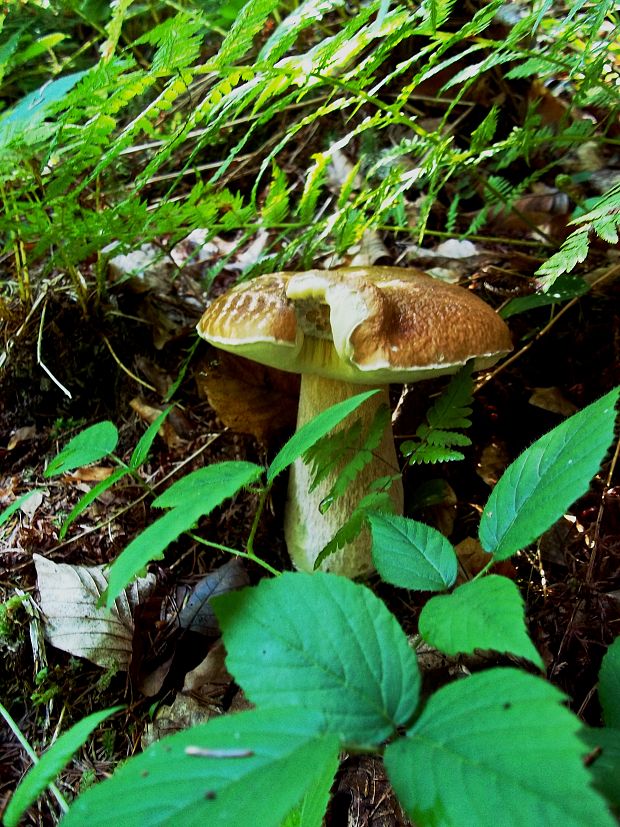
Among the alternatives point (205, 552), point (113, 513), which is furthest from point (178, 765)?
point (113, 513)

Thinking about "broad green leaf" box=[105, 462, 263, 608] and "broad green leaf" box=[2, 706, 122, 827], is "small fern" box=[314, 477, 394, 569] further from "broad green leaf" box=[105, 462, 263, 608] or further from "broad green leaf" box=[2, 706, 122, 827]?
"broad green leaf" box=[2, 706, 122, 827]

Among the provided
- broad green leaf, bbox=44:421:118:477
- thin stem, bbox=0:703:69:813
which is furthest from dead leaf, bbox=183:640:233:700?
broad green leaf, bbox=44:421:118:477

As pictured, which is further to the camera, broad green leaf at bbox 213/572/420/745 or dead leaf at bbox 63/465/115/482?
dead leaf at bbox 63/465/115/482

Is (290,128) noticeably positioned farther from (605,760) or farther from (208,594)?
(605,760)

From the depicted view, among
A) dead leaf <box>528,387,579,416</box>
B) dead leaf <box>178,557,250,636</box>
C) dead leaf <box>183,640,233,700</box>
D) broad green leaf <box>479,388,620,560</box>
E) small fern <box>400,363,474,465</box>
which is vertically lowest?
dead leaf <box>528,387,579,416</box>

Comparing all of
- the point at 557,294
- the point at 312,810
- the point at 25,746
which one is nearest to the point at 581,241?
A: the point at 557,294

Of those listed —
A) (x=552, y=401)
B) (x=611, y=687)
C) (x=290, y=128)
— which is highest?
(x=290, y=128)

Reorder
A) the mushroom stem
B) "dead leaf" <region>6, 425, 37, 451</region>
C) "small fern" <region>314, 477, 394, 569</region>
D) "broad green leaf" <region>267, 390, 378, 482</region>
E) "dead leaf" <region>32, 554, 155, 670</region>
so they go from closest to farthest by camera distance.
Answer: "broad green leaf" <region>267, 390, 378, 482</region>, "small fern" <region>314, 477, 394, 569</region>, "dead leaf" <region>32, 554, 155, 670</region>, the mushroom stem, "dead leaf" <region>6, 425, 37, 451</region>
